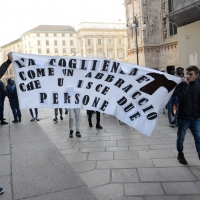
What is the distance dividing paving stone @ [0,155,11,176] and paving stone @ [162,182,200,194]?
282 cm

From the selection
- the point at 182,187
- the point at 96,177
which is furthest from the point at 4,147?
the point at 182,187

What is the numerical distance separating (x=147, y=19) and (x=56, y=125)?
767 inches

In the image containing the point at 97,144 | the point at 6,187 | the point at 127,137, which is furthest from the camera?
the point at 127,137

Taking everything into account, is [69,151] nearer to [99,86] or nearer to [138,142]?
[138,142]

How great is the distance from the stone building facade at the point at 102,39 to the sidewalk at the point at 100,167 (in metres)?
77.1

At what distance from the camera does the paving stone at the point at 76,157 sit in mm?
4806

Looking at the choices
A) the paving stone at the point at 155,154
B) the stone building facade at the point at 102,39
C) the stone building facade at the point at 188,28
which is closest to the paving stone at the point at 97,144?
the paving stone at the point at 155,154

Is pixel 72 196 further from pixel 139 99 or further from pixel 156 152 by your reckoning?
pixel 156 152

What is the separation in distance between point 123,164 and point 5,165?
95.1 inches

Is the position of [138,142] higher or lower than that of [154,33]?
lower

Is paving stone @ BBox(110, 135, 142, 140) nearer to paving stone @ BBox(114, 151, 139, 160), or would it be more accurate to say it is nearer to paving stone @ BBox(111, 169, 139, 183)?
paving stone @ BBox(114, 151, 139, 160)

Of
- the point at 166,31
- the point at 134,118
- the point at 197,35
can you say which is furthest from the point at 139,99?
the point at 166,31

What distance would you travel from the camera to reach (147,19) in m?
24.3

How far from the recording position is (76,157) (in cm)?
504
